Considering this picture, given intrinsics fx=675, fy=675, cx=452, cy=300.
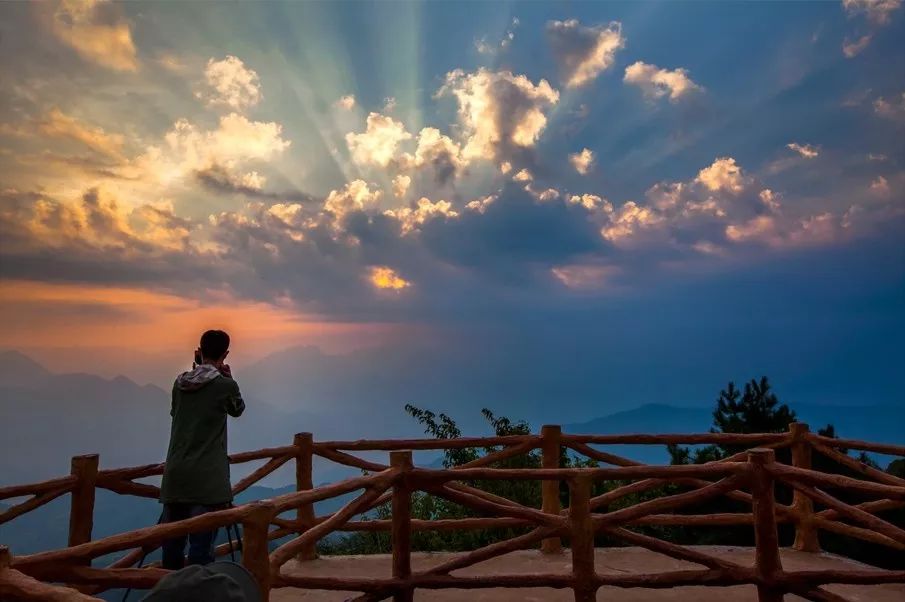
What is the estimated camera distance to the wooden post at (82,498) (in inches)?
221

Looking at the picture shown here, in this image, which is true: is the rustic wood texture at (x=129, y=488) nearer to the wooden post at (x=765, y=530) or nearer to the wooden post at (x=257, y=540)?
the wooden post at (x=257, y=540)

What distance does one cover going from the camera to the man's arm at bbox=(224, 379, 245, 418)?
171 inches

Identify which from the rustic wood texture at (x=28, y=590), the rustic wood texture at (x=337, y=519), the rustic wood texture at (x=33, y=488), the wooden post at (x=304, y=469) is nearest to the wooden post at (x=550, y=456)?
the wooden post at (x=304, y=469)

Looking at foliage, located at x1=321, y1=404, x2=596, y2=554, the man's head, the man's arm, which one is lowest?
foliage, located at x1=321, y1=404, x2=596, y2=554

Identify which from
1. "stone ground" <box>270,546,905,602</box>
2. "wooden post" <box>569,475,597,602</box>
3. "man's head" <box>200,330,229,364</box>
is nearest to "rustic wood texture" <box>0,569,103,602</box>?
"man's head" <box>200,330,229,364</box>

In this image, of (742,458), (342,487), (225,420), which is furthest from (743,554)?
(225,420)

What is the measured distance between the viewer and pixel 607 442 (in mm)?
7293

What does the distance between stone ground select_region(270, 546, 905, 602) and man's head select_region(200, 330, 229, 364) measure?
2661 mm

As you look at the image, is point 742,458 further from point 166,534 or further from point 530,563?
point 166,534

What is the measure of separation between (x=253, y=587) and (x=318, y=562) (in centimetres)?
504

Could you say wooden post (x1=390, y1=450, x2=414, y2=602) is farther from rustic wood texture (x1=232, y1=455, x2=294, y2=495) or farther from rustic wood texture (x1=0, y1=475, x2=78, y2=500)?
rustic wood texture (x1=0, y1=475, x2=78, y2=500)

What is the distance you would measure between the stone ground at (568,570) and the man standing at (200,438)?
1981 mm

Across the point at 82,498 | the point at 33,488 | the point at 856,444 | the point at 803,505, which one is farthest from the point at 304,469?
the point at 856,444

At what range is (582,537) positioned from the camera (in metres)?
4.77
